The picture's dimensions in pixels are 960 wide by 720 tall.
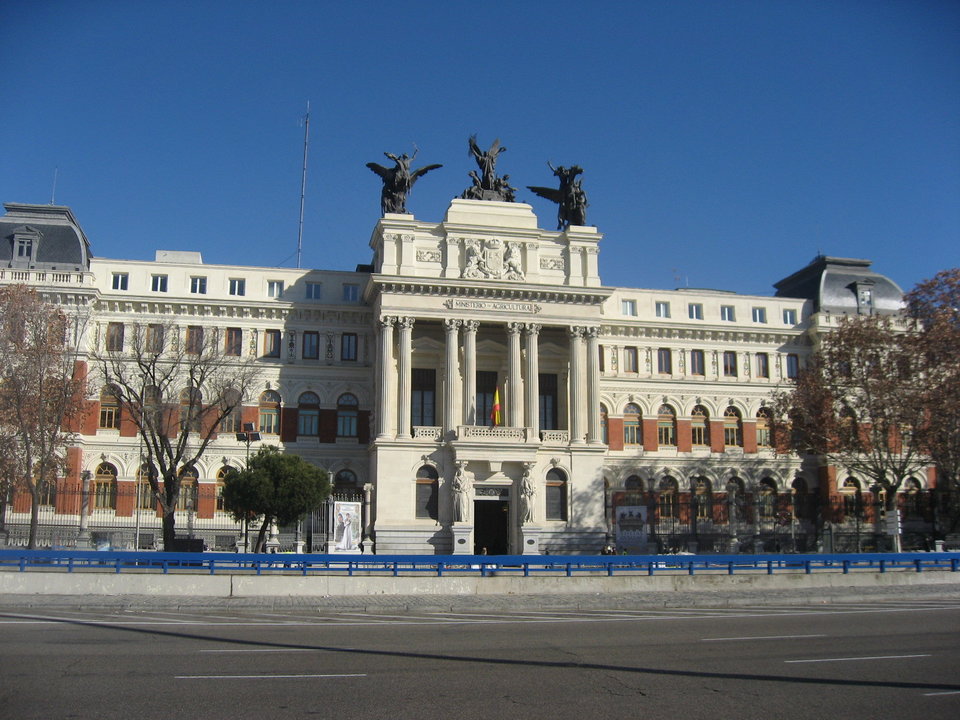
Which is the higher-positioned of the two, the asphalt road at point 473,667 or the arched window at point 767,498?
the arched window at point 767,498

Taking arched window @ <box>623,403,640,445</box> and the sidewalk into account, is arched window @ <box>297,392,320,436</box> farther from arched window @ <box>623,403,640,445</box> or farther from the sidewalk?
the sidewalk

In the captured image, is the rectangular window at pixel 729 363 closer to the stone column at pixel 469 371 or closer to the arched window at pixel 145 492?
the stone column at pixel 469 371

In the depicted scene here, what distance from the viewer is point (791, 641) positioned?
Result: 792 inches

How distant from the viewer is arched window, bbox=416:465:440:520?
50375 mm

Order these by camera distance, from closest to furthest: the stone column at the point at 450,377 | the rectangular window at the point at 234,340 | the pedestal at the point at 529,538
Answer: the pedestal at the point at 529,538 < the stone column at the point at 450,377 < the rectangular window at the point at 234,340

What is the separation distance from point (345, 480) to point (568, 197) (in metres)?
21.8

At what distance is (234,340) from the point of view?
5606 cm

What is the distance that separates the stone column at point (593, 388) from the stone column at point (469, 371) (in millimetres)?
6611

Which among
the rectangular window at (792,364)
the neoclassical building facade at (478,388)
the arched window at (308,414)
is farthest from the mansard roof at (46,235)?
the rectangular window at (792,364)

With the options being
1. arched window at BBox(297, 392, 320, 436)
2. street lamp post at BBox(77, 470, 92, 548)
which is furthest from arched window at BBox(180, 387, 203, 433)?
arched window at BBox(297, 392, 320, 436)

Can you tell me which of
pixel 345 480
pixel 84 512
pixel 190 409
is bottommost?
pixel 84 512

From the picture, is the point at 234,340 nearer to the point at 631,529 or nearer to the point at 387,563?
the point at 631,529

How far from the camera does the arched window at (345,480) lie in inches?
2157

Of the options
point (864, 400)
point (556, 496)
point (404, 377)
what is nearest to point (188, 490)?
point (404, 377)
